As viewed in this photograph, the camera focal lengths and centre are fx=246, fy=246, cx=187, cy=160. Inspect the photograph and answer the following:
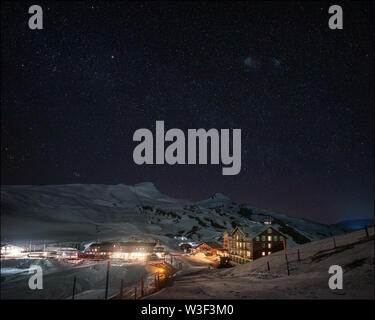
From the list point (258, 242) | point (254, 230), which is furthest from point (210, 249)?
point (258, 242)

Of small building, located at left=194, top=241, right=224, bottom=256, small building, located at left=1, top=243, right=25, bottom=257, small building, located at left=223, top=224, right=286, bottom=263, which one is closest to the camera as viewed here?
small building, located at left=223, top=224, right=286, bottom=263

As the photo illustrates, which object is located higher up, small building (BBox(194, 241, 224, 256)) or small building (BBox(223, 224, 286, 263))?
small building (BBox(223, 224, 286, 263))

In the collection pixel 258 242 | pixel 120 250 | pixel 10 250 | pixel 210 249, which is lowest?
pixel 210 249

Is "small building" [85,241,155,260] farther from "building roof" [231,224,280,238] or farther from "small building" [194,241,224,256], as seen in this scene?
"building roof" [231,224,280,238]

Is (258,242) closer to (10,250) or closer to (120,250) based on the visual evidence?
(120,250)

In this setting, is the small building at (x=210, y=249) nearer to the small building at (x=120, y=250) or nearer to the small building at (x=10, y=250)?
the small building at (x=120, y=250)

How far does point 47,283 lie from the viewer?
40781mm

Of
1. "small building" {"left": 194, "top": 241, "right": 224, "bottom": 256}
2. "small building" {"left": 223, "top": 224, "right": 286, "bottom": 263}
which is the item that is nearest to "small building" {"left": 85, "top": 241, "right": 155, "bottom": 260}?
"small building" {"left": 194, "top": 241, "right": 224, "bottom": 256}

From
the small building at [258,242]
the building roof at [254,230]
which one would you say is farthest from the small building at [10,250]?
the building roof at [254,230]

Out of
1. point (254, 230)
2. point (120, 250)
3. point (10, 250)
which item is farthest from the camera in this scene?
point (120, 250)

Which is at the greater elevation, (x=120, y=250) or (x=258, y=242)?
(x=258, y=242)

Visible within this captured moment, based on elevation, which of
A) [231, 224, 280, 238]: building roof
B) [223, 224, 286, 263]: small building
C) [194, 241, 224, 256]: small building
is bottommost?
[194, 241, 224, 256]: small building
